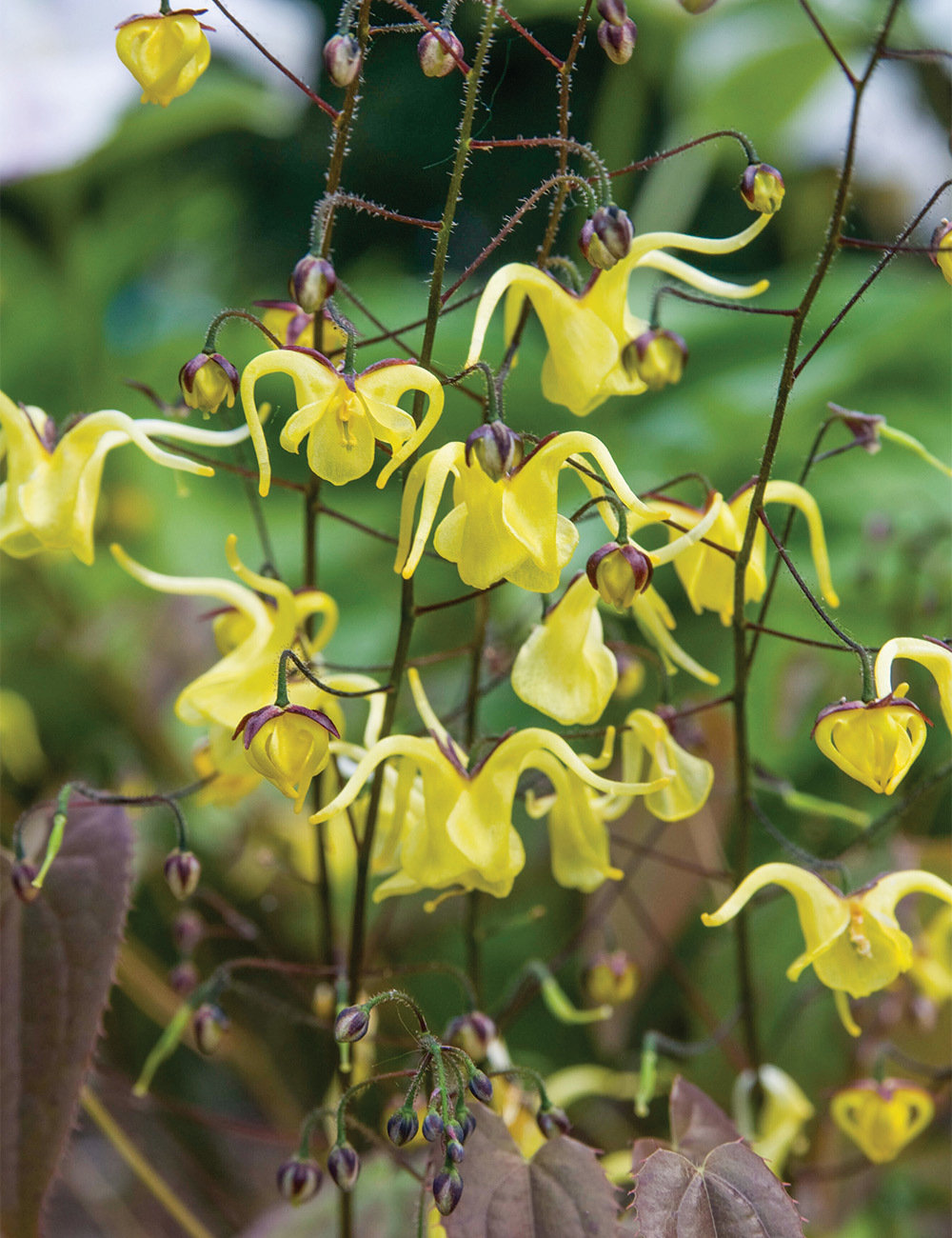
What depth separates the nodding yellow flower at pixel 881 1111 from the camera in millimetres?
396

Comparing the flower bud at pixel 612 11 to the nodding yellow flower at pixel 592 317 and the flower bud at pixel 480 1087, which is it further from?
the flower bud at pixel 480 1087

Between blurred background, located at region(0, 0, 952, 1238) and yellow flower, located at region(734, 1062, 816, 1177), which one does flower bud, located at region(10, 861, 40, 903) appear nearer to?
blurred background, located at region(0, 0, 952, 1238)

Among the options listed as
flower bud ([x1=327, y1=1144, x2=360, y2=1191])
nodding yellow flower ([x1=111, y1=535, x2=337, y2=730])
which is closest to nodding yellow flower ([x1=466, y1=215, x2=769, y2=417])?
nodding yellow flower ([x1=111, y1=535, x2=337, y2=730])

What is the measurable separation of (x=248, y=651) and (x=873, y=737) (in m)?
0.19

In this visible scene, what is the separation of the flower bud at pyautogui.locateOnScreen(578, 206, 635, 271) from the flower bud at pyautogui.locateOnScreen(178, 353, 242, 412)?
0.32 ft

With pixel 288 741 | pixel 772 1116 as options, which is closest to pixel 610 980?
pixel 772 1116

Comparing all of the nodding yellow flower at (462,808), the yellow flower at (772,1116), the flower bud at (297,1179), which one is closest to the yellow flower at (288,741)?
the nodding yellow flower at (462,808)

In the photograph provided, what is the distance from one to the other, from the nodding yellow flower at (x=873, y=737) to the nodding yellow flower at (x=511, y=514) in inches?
2.7

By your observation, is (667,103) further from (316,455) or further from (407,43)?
(316,455)

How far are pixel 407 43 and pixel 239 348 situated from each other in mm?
418

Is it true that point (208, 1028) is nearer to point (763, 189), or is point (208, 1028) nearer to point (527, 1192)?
point (527, 1192)

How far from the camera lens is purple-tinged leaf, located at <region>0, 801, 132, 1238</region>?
14.2 inches

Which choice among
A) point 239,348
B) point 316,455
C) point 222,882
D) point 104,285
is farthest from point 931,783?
point 104,285

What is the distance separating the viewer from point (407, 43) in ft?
3.82
